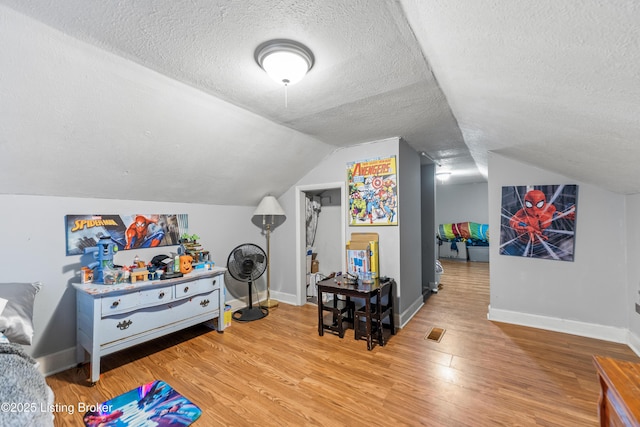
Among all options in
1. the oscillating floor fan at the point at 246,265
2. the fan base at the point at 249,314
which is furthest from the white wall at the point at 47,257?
the fan base at the point at 249,314

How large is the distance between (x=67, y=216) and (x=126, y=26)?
193 cm

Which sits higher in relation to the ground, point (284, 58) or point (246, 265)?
point (284, 58)

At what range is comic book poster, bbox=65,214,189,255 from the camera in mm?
2410

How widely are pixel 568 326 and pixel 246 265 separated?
3699 millimetres

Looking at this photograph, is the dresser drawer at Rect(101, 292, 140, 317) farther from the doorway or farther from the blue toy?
the doorway

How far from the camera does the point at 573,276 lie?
9.46ft

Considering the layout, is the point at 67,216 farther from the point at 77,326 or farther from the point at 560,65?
the point at 560,65

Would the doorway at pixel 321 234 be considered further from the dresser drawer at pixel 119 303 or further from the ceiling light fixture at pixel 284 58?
the ceiling light fixture at pixel 284 58

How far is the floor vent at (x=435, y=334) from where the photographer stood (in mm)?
2797

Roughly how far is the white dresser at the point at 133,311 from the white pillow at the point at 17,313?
13.4 inches

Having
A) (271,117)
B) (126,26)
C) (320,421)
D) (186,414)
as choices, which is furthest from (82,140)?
(320,421)

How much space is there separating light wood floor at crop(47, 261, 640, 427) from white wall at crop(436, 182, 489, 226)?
5297 millimetres

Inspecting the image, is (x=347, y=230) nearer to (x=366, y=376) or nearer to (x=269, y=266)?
(x=269, y=266)

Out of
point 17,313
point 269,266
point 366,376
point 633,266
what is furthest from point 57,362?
point 633,266
